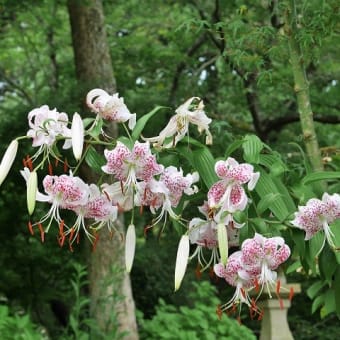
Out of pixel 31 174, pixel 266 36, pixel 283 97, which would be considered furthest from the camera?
pixel 283 97

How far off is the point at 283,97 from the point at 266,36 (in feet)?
16.1

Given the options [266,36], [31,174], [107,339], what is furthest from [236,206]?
[107,339]

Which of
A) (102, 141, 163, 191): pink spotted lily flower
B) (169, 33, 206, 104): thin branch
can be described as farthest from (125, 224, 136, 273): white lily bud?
(169, 33, 206, 104): thin branch

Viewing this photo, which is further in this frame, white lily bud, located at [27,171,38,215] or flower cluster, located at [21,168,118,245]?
flower cluster, located at [21,168,118,245]

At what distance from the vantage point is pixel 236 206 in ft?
4.19

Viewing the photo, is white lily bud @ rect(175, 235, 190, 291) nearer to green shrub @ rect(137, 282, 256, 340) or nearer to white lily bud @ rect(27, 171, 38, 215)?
white lily bud @ rect(27, 171, 38, 215)

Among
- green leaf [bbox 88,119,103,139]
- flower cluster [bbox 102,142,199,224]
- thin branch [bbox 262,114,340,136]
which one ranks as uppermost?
thin branch [bbox 262,114,340,136]

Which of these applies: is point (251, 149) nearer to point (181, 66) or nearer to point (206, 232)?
point (206, 232)

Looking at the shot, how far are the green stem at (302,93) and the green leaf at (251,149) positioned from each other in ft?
1.09

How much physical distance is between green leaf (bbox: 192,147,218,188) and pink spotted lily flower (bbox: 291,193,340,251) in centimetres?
18

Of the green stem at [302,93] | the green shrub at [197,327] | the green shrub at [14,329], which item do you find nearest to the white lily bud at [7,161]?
the green stem at [302,93]

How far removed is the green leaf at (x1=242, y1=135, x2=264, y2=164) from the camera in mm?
1413

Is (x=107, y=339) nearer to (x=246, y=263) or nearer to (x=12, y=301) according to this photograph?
(x=246, y=263)

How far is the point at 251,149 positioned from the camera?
56.2 inches
